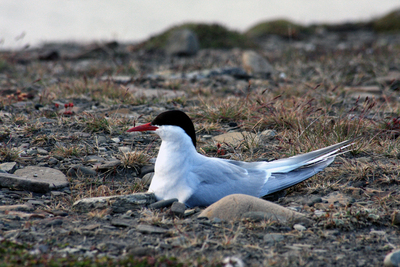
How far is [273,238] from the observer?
278cm

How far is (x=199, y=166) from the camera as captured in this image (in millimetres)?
3533

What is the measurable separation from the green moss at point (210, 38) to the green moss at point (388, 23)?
10.1m

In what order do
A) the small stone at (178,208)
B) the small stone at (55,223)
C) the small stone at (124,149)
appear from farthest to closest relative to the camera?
the small stone at (124,149) < the small stone at (178,208) < the small stone at (55,223)

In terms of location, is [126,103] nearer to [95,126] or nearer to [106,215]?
[95,126]

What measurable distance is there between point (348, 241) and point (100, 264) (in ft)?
5.76

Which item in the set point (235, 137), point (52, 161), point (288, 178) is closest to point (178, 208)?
point (288, 178)

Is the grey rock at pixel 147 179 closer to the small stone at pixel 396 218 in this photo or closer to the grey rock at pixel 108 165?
the grey rock at pixel 108 165

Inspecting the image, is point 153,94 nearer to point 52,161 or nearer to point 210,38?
point 52,161

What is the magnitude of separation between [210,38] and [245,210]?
12420 mm

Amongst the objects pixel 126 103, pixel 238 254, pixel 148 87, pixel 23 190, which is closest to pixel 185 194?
pixel 238 254

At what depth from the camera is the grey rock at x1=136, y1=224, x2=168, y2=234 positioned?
9.29 ft

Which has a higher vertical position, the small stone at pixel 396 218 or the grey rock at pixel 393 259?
the grey rock at pixel 393 259

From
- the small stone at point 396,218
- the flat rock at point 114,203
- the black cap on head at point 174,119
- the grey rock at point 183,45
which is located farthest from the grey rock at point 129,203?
the grey rock at point 183,45

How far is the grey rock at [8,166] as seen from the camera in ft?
13.1
